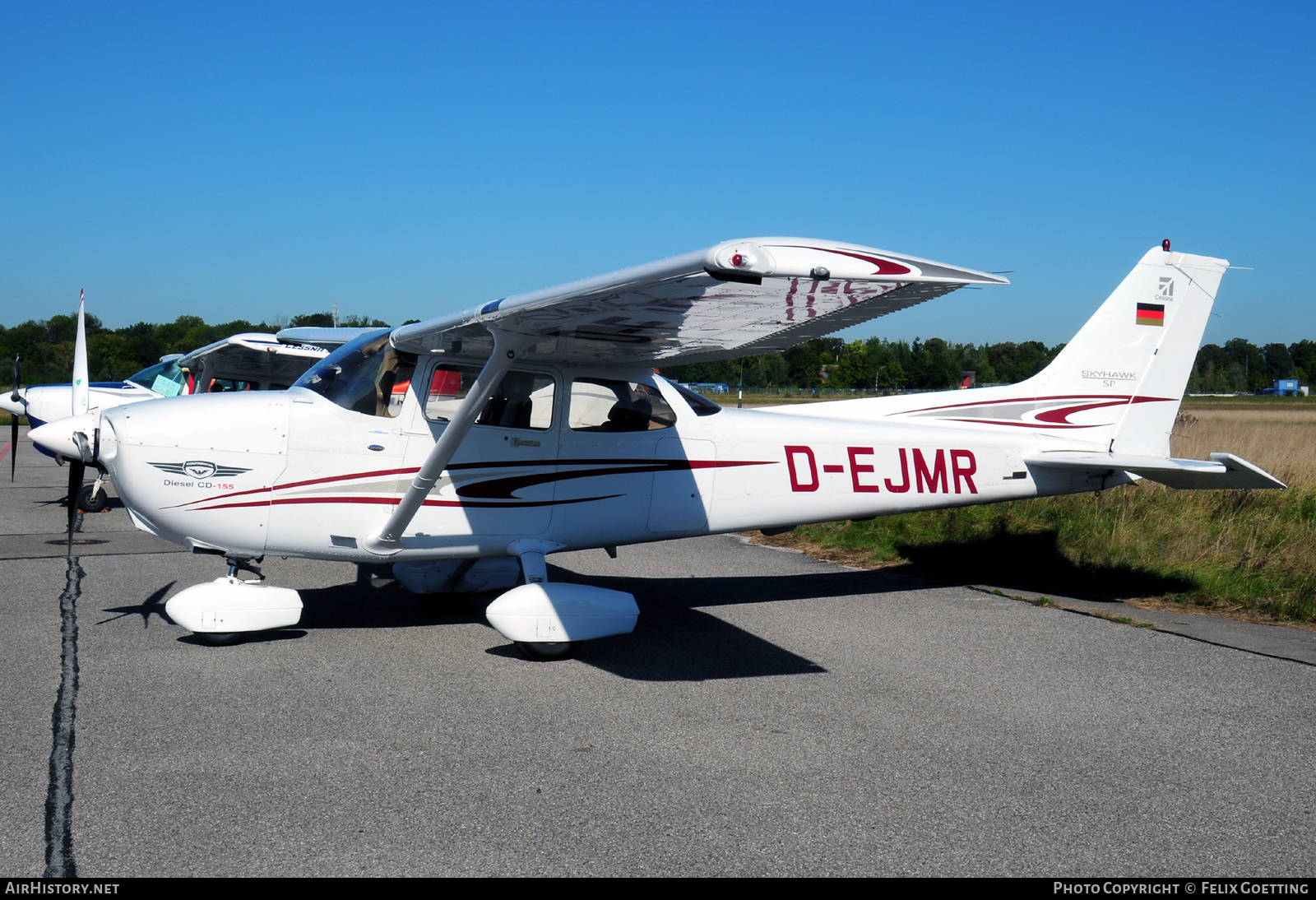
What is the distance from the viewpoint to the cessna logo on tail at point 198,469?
18.4 ft

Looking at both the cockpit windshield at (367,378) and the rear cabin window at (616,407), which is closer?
the cockpit windshield at (367,378)

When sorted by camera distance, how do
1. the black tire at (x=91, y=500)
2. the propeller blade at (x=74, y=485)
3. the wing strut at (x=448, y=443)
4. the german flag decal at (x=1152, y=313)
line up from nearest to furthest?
1. the wing strut at (x=448, y=443)
2. the propeller blade at (x=74, y=485)
3. the german flag decal at (x=1152, y=313)
4. the black tire at (x=91, y=500)

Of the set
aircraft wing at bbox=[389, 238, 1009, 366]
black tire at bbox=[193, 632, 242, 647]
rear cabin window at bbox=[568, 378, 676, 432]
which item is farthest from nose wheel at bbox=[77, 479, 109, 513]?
rear cabin window at bbox=[568, 378, 676, 432]

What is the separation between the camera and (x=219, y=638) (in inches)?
227

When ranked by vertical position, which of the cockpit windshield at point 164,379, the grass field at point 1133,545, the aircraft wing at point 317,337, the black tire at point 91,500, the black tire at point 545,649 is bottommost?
the black tire at point 91,500

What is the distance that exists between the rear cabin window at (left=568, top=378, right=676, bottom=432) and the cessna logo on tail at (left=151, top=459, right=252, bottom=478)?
2.08 meters

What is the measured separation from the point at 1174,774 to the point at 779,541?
699cm

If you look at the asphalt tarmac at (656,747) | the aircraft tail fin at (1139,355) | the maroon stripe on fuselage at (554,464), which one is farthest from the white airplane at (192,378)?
the aircraft tail fin at (1139,355)

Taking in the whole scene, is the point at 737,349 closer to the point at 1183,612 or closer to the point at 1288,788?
the point at 1288,788

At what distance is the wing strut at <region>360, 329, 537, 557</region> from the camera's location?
5.27 m

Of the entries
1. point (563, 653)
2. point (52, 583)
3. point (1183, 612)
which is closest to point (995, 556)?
point (1183, 612)

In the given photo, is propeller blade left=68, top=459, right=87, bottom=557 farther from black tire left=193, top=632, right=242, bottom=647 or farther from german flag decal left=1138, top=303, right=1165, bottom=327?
german flag decal left=1138, top=303, right=1165, bottom=327

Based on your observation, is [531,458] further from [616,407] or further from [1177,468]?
[1177,468]

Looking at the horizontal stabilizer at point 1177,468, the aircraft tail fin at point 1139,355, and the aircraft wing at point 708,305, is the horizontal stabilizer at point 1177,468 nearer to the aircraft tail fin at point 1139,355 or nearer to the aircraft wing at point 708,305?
the aircraft tail fin at point 1139,355
